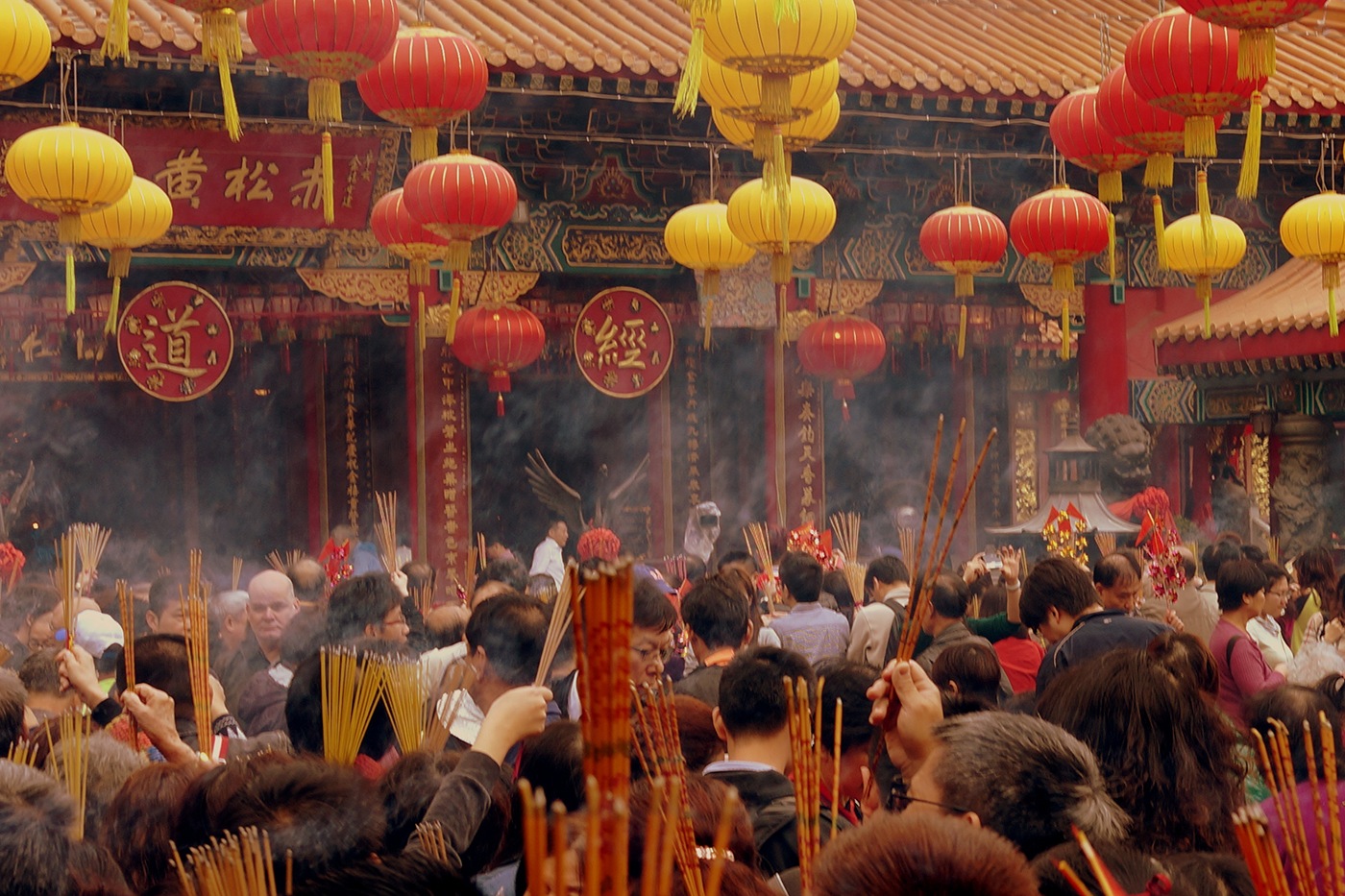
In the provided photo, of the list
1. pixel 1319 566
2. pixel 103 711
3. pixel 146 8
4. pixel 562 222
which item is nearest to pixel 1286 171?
pixel 562 222

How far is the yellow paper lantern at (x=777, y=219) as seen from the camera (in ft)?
19.6

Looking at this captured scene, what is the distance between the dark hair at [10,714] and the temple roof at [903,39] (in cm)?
474

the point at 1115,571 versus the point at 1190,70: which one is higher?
the point at 1190,70

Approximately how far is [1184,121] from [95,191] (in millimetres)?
3929

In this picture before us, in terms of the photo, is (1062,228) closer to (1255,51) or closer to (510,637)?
(1255,51)

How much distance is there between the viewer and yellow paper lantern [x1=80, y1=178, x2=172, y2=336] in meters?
6.48

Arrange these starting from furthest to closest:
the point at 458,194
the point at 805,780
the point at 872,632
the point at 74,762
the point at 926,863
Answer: the point at 458,194
the point at 872,632
the point at 74,762
the point at 805,780
the point at 926,863

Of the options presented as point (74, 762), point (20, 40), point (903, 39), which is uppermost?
point (903, 39)

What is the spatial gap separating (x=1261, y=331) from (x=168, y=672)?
753 centimetres

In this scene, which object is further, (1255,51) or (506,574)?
→ (506,574)

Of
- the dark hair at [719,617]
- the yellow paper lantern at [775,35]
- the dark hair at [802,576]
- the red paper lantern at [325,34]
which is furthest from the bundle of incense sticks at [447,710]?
the red paper lantern at [325,34]

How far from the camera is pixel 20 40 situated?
518cm

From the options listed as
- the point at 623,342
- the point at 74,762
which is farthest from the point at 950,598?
the point at 623,342

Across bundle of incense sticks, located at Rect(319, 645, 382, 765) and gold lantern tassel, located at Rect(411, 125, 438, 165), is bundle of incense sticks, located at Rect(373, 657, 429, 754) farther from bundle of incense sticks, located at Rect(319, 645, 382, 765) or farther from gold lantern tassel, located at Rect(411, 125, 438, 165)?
gold lantern tassel, located at Rect(411, 125, 438, 165)
